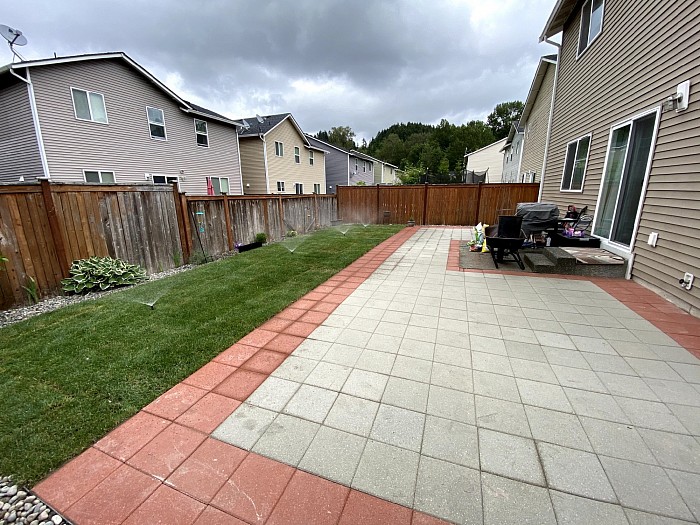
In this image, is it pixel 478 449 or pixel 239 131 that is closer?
pixel 478 449

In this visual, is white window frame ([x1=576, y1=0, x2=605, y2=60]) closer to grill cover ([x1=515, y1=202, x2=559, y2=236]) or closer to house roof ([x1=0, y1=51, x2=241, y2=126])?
grill cover ([x1=515, y1=202, x2=559, y2=236])

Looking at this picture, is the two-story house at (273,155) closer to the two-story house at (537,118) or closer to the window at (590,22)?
the two-story house at (537,118)

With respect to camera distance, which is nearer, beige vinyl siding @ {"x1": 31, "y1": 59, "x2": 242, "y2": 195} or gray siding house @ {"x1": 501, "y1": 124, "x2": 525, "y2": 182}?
beige vinyl siding @ {"x1": 31, "y1": 59, "x2": 242, "y2": 195}

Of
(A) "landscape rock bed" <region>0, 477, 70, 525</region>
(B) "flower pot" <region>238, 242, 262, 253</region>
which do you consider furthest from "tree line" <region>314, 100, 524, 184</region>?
(A) "landscape rock bed" <region>0, 477, 70, 525</region>

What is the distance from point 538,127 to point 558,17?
3928mm

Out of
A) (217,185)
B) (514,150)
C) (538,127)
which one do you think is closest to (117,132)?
(217,185)

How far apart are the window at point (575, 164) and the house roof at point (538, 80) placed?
3.40m

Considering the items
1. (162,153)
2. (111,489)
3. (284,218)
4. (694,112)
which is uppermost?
(162,153)

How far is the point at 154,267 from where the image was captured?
6.14m

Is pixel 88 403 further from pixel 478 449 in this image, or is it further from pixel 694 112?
pixel 694 112

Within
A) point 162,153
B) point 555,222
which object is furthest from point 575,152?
point 162,153

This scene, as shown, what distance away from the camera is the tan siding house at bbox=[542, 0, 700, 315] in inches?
147

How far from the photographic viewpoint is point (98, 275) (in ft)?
16.1

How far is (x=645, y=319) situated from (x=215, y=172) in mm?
16649
